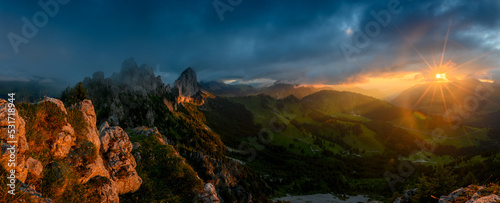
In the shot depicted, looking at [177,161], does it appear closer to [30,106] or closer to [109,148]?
[109,148]

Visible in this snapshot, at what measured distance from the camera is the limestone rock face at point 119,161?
1806 centimetres

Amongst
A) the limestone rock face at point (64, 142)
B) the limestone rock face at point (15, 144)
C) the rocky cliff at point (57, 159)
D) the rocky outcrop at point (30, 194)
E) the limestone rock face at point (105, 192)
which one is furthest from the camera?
the limestone rock face at point (105, 192)

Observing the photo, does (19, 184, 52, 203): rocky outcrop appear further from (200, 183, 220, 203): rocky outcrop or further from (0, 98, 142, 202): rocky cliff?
(200, 183, 220, 203): rocky outcrop

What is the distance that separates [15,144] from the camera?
34.3ft

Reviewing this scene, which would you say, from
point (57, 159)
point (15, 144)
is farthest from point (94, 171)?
point (15, 144)

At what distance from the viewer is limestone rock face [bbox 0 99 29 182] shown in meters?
9.46

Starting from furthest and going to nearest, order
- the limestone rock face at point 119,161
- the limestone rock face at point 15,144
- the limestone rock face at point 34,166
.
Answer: the limestone rock face at point 119,161 → the limestone rock face at point 34,166 → the limestone rock face at point 15,144

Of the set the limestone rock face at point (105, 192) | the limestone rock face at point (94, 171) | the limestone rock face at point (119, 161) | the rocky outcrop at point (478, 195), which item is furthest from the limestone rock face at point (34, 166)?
the rocky outcrop at point (478, 195)

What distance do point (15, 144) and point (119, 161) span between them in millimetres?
9459

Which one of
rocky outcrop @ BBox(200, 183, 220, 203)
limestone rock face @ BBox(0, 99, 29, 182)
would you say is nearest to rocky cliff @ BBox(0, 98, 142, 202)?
limestone rock face @ BBox(0, 99, 29, 182)

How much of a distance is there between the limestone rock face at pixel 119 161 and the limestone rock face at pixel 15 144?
8.11 metres

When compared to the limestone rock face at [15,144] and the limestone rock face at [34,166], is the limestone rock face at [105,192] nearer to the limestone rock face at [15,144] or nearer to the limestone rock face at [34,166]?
the limestone rock face at [34,166]

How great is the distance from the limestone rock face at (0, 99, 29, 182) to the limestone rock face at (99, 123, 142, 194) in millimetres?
→ 8106

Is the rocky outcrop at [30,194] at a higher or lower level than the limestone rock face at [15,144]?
lower
